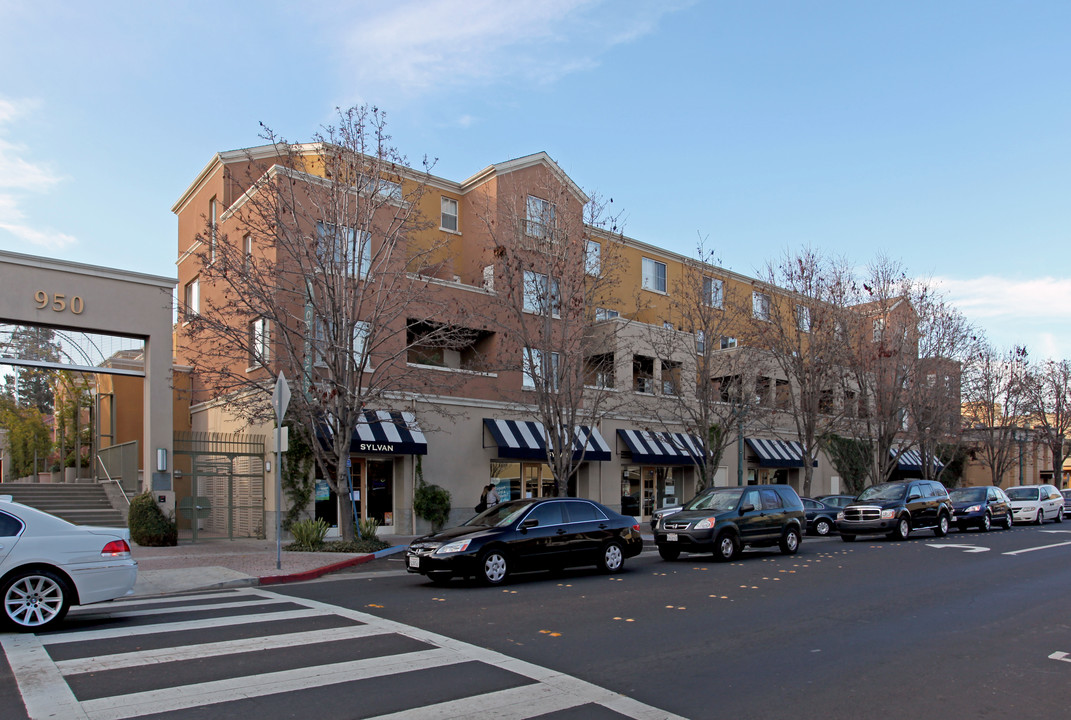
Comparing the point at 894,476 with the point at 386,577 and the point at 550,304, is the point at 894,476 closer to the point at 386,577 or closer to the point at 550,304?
the point at 550,304

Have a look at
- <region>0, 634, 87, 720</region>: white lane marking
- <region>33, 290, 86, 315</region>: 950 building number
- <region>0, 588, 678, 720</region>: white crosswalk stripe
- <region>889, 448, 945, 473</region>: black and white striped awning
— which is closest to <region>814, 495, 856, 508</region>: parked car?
<region>889, 448, 945, 473</region>: black and white striped awning

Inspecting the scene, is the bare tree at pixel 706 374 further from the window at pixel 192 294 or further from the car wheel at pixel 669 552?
the window at pixel 192 294

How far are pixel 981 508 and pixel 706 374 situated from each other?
9.59m

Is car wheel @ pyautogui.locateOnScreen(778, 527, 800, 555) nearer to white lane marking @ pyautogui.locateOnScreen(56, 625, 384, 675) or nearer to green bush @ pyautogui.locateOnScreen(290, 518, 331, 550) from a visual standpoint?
green bush @ pyautogui.locateOnScreen(290, 518, 331, 550)

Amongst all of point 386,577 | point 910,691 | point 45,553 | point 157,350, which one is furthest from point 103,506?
point 910,691

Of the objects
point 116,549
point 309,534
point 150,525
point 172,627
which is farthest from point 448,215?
point 172,627

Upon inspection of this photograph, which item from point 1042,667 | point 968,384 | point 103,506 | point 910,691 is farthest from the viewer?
point 968,384

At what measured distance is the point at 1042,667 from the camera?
24.8 feet

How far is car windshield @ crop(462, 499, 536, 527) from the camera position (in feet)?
45.4

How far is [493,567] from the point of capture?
13.1m

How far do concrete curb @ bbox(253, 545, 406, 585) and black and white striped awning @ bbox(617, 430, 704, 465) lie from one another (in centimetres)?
1255

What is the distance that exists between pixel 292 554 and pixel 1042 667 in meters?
14.2

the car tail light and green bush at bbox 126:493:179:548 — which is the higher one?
the car tail light

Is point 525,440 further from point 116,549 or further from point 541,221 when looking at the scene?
point 116,549
